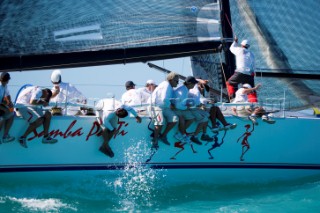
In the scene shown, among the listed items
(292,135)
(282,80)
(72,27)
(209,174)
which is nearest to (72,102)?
(72,27)

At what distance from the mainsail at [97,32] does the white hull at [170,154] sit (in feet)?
3.83

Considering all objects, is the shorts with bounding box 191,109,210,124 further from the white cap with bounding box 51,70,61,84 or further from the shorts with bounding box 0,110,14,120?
the shorts with bounding box 0,110,14,120

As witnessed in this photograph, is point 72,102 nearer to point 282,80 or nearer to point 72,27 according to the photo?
point 72,27

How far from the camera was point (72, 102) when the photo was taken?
679cm

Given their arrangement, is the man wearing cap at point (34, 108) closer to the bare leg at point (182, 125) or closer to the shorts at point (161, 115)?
the shorts at point (161, 115)

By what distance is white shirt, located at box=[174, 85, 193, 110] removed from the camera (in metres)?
6.73

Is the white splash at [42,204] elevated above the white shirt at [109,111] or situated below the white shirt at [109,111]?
below

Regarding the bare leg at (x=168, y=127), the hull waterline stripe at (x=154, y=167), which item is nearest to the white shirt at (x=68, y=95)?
the hull waterline stripe at (x=154, y=167)

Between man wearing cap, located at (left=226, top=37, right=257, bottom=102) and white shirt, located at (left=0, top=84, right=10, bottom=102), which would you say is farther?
man wearing cap, located at (left=226, top=37, right=257, bottom=102)

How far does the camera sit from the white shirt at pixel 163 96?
667 centimetres

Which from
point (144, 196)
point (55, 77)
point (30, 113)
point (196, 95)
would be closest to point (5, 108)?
point (30, 113)

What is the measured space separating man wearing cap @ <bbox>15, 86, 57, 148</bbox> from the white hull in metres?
0.08

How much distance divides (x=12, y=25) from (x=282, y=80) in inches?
168

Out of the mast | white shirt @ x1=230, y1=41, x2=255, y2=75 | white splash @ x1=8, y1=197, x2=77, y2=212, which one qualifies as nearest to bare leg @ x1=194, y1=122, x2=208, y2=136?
white shirt @ x1=230, y1=41, x2=255, y2=75
